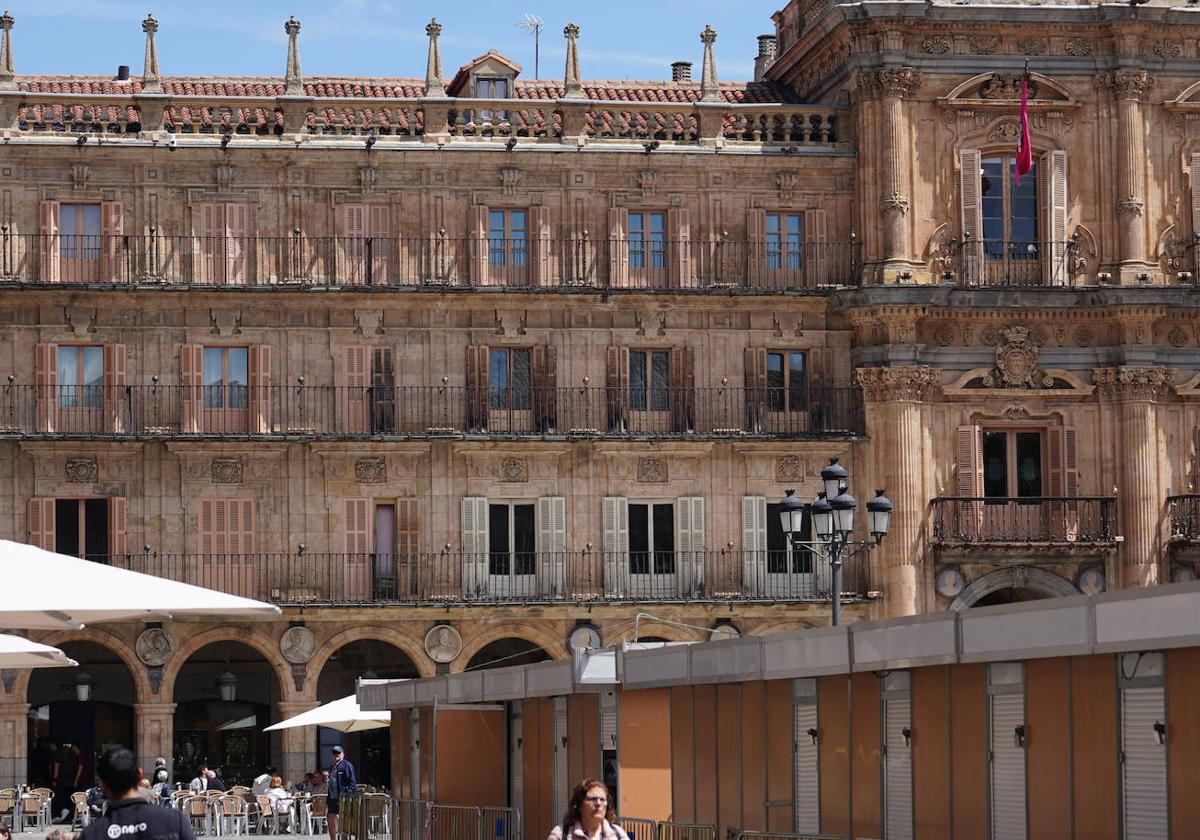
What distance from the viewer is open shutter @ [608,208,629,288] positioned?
4941cm

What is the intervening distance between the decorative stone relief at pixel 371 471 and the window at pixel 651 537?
15.4ft

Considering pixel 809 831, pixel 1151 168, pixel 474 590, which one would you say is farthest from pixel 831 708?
pixel 1151 168

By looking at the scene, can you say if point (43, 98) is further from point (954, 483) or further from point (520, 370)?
point (954, 483)

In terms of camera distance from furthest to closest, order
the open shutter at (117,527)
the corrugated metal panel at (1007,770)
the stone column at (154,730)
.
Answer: the open shutter at (117,527) < the stone column at (154,730) < the corrugated metal panel at (1007,770)

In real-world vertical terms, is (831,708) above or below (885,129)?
below

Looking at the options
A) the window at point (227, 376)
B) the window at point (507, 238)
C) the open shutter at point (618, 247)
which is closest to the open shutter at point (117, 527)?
the window at point (227, 376)

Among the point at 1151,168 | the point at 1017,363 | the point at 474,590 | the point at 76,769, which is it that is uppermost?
the point at 1151,168

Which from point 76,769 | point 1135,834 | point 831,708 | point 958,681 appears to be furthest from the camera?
point 76,769

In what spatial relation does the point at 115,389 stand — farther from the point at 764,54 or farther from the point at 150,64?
the point at 764,54

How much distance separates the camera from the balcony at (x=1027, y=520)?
159 feet

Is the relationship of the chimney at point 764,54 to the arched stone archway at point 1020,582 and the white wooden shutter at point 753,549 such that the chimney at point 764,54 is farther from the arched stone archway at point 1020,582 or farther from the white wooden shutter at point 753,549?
the arched stone archway at point 1020,582

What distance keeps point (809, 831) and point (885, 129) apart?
26566 millimetres

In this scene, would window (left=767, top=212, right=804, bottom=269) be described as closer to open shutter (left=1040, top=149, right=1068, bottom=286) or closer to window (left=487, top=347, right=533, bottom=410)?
open shutter (left=1040, top=149, right=1068, bottom=286)

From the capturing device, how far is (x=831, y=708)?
2408 cm
